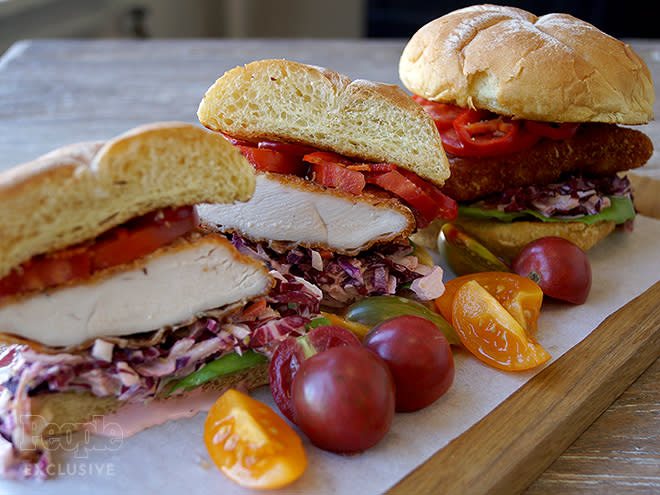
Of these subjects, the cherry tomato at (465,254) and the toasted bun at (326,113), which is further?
the cherry tomato at (465,254)

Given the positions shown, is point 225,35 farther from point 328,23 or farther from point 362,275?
point 362,275

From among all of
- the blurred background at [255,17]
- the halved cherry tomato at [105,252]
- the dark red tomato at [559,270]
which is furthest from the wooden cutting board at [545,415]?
the blurred background at [255,17]

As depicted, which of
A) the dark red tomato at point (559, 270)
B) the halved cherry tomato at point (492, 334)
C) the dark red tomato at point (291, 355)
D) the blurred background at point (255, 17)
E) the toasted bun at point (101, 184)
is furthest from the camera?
the blurred background at point (255, 17)

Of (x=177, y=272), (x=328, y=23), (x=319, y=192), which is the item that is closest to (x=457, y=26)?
(x=319, y=192)

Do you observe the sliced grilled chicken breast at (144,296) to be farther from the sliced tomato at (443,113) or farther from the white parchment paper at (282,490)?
the sliced tomato at (443,113)

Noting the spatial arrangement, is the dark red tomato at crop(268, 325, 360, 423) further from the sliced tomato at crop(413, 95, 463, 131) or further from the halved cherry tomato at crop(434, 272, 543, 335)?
the sliced tomato at crop(413, 95, 463, 131)

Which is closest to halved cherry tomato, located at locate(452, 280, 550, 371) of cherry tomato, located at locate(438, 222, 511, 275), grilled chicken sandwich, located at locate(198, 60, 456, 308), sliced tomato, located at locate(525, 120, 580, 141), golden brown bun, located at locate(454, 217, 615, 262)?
grilled chicken sandwich, located at locate(198, 60, 456, 308)

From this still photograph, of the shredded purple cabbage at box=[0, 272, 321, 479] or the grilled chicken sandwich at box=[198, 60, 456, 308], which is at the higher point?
the grilled chicken sandwich at box=[198, 60, 456, 308]
